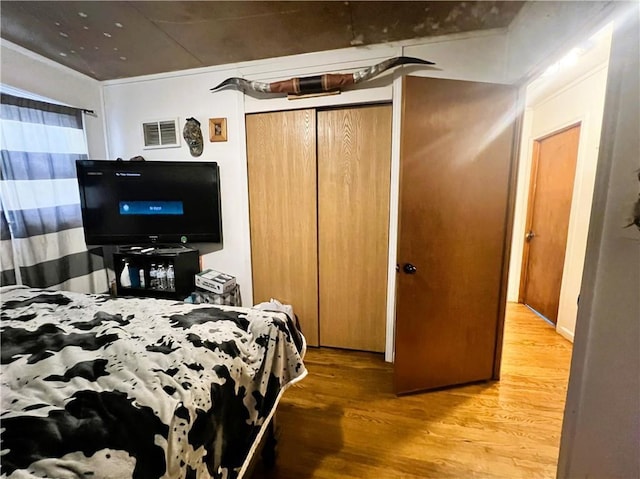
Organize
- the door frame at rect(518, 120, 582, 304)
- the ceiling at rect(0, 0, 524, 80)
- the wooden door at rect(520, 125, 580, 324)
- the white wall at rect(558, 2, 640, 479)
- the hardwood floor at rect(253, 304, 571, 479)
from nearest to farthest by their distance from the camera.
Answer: the white wall at rect(558, 2, 640, 479) → the hardwood floor at rect(253, 304, 571, 479) → the ceiling at rect(0, 0, 524, 80) → the wooden door at rect(520, 125, 580, 324) → the door frame at rect(518, 120, 582, 304)

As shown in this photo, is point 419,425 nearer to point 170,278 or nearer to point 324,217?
point 324,217

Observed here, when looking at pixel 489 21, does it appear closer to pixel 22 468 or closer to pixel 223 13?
pixel 223 13

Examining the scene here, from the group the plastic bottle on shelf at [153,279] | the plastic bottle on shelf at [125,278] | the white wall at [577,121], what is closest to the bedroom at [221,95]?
the plastic bottle on shelf at [153,279]

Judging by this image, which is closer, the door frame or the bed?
the bed

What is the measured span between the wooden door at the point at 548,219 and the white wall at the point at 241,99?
4.92 ft

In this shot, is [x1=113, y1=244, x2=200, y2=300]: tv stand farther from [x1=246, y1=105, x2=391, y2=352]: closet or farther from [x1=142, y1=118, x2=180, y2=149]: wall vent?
[x1=142, y1=118, x2=180, y2=149]: wall vent

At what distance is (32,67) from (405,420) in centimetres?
357

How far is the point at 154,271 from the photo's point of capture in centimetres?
237

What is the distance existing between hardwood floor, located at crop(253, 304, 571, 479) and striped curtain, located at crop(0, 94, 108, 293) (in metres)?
2.06

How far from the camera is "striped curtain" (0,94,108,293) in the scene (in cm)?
194

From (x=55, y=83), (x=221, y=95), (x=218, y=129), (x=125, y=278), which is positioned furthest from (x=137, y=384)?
(x=55, y=83)

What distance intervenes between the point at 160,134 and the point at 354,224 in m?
1.90

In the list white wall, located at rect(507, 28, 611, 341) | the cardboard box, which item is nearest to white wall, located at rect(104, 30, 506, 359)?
the cardboard box

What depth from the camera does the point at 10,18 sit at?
65.9 inches
